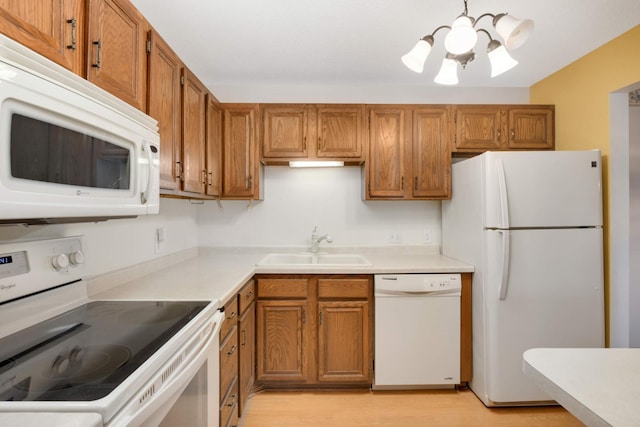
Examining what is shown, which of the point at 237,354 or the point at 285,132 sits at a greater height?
the point at 285,132

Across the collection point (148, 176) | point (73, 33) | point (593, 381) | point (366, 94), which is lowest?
point (593, 381)

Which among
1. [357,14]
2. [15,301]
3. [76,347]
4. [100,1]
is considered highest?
[357,14]

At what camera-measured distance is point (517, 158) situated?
188 cm

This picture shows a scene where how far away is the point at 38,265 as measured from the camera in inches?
40.0

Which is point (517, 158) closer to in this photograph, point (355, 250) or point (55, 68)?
point (355, 250)

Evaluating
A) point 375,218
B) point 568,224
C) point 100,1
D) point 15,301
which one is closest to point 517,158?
point 568,224

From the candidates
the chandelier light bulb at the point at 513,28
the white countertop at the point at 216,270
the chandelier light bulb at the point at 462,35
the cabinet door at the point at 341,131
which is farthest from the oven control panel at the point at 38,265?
the chandelier light bulb at the point at 513,28

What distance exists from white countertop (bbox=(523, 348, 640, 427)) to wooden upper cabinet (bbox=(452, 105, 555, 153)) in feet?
6.23

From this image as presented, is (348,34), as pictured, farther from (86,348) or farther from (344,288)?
(86,348)

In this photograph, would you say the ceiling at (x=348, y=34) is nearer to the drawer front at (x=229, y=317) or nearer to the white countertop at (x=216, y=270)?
the white countertop at (x=216, y=270)

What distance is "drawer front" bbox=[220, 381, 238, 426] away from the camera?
1.39m

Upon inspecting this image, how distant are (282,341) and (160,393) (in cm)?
142

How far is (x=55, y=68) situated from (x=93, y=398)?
0.78m

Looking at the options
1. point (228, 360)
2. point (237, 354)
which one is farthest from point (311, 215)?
point (228, 360)
